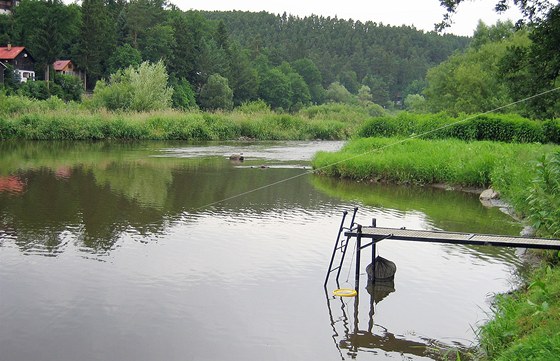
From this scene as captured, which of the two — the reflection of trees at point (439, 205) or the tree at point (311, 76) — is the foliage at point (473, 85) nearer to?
the reflection of trees at point (439, 205)

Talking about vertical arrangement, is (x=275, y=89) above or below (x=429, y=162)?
above

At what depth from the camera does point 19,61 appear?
78062 millimetres

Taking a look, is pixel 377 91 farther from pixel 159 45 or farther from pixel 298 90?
pixel 159 45

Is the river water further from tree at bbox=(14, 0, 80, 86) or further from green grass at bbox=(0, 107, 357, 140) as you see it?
tree at bbox=(14, 0, 80, 86)

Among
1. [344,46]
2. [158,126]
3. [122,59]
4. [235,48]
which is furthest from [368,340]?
[344,46]

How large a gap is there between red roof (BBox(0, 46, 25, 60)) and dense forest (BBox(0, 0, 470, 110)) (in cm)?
327

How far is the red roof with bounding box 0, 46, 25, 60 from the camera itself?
7525 centimetres

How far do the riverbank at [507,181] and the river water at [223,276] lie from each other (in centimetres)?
89

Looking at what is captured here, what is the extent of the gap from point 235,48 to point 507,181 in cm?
9390

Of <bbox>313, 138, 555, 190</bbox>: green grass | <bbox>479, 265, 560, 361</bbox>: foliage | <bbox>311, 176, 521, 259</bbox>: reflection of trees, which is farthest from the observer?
<bbox>313, 138, 555, 190</bbox>: green grass

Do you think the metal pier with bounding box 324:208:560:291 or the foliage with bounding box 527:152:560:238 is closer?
the metal pier with bounding box 324:208:560:291

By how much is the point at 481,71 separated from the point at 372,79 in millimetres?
91128

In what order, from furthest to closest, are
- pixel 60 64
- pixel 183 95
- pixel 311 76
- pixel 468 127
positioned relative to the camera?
pixel 311 76
pixel 183 95
pixel 60 64
pixel 468 127

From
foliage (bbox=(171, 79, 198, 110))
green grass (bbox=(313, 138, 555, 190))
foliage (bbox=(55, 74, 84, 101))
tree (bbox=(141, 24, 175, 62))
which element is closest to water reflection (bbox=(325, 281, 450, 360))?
green grass (bbox=(313, 138, 555, 190))
